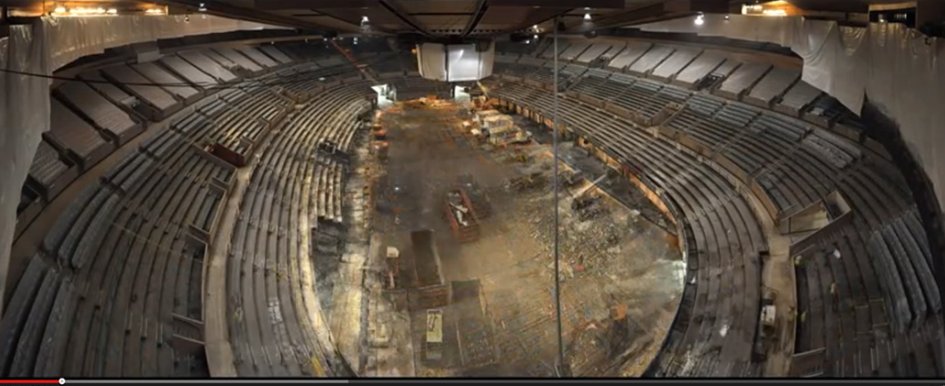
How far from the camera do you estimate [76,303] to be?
19.9ft

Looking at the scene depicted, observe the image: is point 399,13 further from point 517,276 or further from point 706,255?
point 706,255

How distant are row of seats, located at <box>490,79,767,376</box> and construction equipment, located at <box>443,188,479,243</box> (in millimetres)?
4022

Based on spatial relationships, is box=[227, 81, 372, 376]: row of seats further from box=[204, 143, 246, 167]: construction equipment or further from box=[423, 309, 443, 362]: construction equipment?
box=[423, 309, 443, 362]: construction equipment

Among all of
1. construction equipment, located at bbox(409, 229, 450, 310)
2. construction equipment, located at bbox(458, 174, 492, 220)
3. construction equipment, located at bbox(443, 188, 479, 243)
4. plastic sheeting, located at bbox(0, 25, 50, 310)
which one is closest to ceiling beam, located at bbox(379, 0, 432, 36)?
plastic sheeting, located at bbox(0, 25, 50, 310)

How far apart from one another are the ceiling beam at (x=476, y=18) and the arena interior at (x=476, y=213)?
0.06 meters

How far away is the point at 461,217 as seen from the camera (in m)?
12.4

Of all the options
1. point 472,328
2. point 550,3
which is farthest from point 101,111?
point 550,3

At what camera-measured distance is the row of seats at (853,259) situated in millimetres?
5684

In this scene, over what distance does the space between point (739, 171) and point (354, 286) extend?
793 centimetres

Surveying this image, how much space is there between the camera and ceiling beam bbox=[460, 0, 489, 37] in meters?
4.35

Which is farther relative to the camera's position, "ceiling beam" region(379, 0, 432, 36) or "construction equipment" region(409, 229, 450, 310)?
"construction equipment" region(409, 229, 450, 310)

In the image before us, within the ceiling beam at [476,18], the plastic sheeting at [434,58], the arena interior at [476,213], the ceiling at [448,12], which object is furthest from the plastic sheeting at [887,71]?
the plastic sheeting at [434,58]

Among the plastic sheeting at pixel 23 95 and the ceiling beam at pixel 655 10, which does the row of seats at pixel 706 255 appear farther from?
the plastic sheeting at pixel 23 95

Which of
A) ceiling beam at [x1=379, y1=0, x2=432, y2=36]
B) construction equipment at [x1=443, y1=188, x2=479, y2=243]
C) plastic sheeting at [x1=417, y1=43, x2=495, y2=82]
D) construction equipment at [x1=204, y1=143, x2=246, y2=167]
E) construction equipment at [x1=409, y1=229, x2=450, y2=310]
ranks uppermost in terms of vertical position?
ceiling beam at [x1=379, y1=0, x2=432, y2=36]
